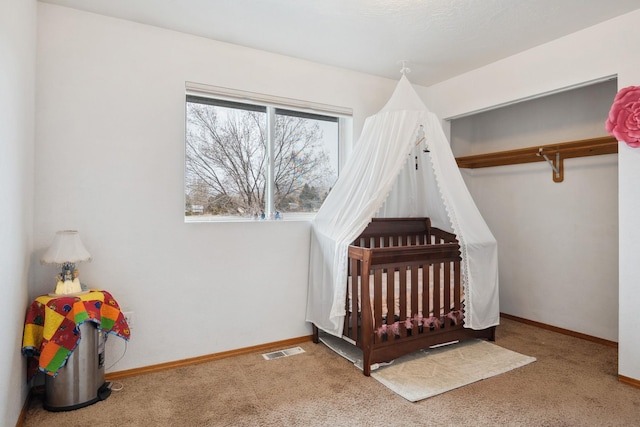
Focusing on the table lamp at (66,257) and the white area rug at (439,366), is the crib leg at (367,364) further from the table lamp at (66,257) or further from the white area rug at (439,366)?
the table lamp at (66,257)

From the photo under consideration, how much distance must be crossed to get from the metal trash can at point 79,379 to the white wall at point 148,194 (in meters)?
0.33

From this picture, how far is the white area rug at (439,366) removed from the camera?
2.46 meters

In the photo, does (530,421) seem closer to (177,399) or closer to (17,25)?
(177,399)

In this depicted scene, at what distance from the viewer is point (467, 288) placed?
9.83ft

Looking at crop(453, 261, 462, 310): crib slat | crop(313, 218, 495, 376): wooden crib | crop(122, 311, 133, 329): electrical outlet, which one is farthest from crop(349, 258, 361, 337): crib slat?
crop(122, 311, 133, 329): electrical outlet

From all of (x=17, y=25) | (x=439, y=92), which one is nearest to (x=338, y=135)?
(x=439, y=92)

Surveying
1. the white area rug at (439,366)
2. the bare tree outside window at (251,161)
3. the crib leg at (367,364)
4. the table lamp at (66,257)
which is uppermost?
the bare tree outside window at (251,161)

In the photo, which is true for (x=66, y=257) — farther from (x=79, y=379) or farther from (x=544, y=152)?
(x=544, y=152)

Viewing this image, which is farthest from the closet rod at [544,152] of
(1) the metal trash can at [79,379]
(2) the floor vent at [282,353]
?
(1) the metal trash can at [79,379]

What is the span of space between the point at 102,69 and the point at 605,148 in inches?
155

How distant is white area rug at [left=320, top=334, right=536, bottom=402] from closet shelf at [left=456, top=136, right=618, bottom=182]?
179 centimetres

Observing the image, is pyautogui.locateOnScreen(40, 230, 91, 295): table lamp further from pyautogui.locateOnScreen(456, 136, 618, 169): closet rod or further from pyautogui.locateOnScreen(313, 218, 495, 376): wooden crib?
pyautogui.locateOnScreen(456, 136, 618, 169): closet rod

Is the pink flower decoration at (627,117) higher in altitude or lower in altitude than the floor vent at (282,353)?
higher

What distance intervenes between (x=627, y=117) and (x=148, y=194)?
326 centimetres
